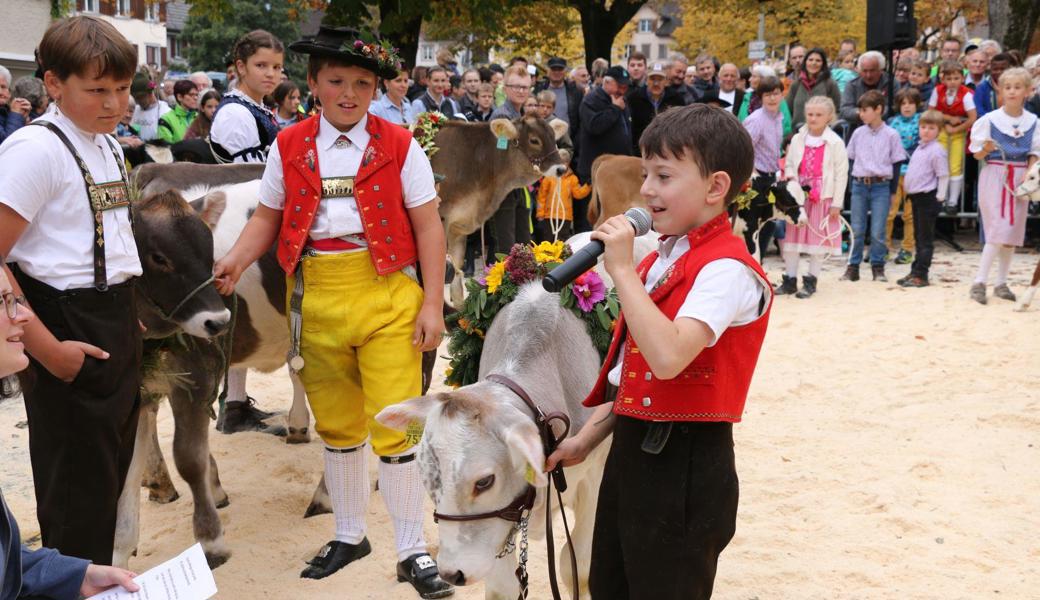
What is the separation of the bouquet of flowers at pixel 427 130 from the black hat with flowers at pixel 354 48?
14.0 feet

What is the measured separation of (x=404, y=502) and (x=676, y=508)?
6.26 ft

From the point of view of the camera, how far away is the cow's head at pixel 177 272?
353cm

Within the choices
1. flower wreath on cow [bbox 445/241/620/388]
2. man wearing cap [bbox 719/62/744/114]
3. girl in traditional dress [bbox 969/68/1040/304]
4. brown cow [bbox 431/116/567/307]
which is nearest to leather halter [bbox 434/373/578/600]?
flower wreath on cow [bbox 445/241/620/388]

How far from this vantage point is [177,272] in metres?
3.55

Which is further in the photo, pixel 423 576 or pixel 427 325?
pixel 423 576

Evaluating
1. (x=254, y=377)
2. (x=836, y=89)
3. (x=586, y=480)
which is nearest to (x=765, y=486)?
(x=586, y=480)

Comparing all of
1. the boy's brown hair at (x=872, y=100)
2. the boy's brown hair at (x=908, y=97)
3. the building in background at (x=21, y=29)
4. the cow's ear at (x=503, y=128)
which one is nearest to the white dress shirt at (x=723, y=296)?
the cow's ear at (x=503, y=128)

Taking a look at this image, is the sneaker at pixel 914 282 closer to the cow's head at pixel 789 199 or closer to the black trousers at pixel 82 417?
the cow's head at pixel 789 199

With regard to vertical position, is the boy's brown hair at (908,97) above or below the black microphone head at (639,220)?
above

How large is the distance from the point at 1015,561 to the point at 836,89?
9.07m

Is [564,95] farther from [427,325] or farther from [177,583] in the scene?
[177,583]

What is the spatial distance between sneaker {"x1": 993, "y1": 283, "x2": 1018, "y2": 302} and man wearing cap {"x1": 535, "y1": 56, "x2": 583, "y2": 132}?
18.5 ft

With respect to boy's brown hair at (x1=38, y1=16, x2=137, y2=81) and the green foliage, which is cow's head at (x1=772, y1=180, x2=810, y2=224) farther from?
the green foliage

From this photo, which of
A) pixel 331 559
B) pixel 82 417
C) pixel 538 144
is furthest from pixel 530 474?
pixel 538 144
